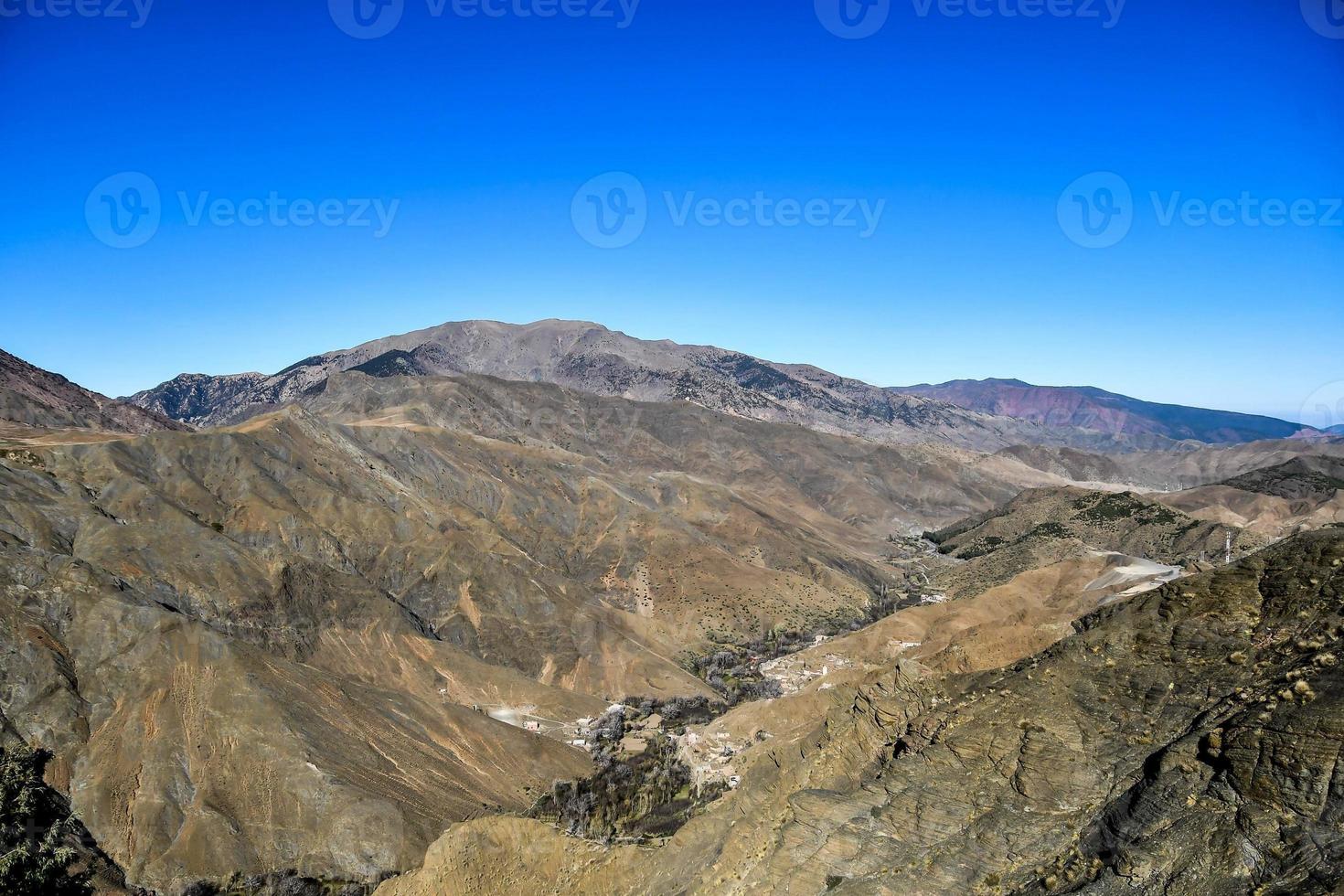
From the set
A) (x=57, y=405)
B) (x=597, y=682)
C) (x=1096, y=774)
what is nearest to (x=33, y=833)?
(x=1096, y=774)

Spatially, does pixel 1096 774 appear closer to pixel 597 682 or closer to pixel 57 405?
pixel 597 682

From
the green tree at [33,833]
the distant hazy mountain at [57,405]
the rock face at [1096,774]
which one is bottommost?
the green tree at [33,833]

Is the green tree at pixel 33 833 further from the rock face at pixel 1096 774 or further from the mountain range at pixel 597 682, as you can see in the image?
the rock face at pixel 1096 774

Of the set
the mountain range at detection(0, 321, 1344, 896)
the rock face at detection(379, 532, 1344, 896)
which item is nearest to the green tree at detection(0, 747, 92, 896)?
the mountain range at detection(0, 321, 1344, 896)

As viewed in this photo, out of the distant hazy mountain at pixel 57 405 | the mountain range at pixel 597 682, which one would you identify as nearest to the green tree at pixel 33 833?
the mountain range at pixel 597 682

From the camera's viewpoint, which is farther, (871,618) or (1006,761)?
(871,618)

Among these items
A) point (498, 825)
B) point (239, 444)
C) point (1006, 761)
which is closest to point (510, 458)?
point (239, 444)

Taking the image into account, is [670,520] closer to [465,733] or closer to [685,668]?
[685,668]
